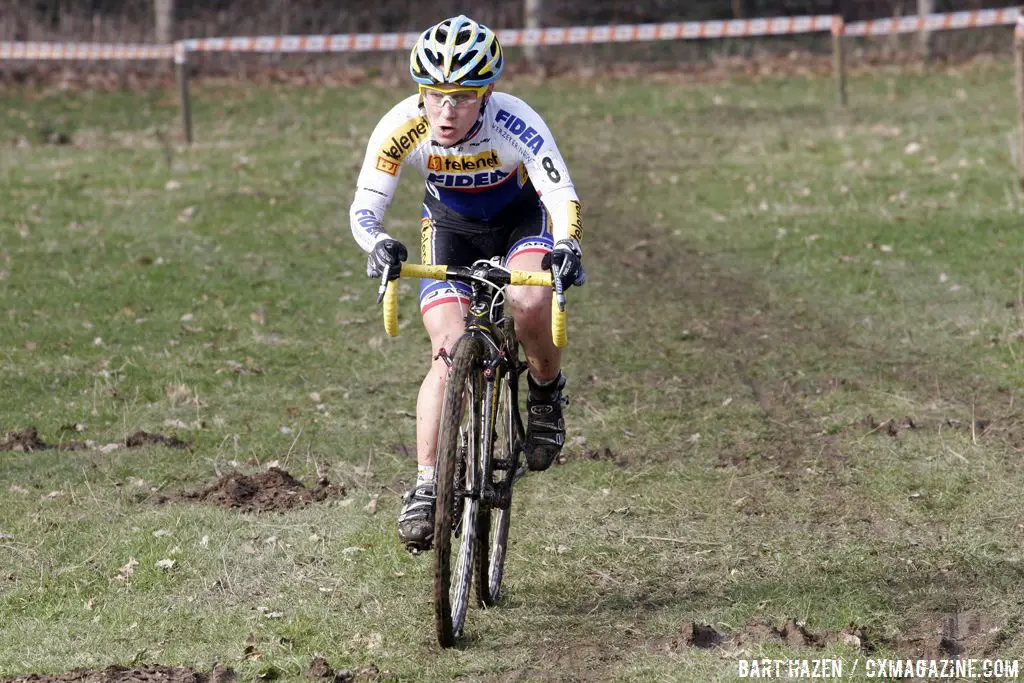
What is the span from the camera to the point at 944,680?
5121 mm

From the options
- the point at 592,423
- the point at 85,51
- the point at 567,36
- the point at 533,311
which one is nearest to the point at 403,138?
the point at 533,311

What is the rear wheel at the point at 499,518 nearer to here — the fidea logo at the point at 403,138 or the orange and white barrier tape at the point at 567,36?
the fidea logo at the point at 403,138

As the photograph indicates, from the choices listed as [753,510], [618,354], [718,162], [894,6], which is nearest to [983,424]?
[753,510]

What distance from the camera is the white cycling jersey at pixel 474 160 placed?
234 inches

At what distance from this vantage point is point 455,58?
5.64 metres

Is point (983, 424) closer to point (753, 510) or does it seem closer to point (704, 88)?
point (753, 510)

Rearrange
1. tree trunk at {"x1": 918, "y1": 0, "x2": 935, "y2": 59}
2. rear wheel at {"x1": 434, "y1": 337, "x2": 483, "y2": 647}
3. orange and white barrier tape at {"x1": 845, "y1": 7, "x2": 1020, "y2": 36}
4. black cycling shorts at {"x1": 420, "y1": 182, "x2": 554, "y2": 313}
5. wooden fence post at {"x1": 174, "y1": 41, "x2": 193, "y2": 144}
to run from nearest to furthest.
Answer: rear wheel at {"x1": 434, "y1": 337, "x2": 483, "y2": 647}, black cycling shorts at {"x1": 420, "y1": 182, "x2": 554, "y2": 313}, wooden fence post at {"x1": 174, "y1": 41, "x2": 193, "y2": 144}, orange and white barrier tape at {"x1": 845, "y1": 7, "x2": 1020, "y2": 36}, tree trunk at {"x1": 918, "y1": 0, "x2": 935, "y2": 59}

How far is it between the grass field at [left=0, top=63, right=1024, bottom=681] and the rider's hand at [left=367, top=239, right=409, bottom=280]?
5.08ft

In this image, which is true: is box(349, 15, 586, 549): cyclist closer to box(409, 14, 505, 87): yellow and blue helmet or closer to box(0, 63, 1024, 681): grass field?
box(409, 14, 505, 87): yellow and blue helmet

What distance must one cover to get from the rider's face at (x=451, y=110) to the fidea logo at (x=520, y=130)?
24 centimetres

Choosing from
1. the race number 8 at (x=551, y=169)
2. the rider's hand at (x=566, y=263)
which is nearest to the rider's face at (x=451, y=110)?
the race number 8 at (x=551, y=169)

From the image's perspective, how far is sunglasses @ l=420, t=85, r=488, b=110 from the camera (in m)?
5.71

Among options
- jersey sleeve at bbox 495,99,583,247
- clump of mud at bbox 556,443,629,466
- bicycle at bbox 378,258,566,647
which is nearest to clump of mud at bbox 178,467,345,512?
clump of mud at bbox 556,443,629,466

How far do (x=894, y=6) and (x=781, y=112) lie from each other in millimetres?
11569
